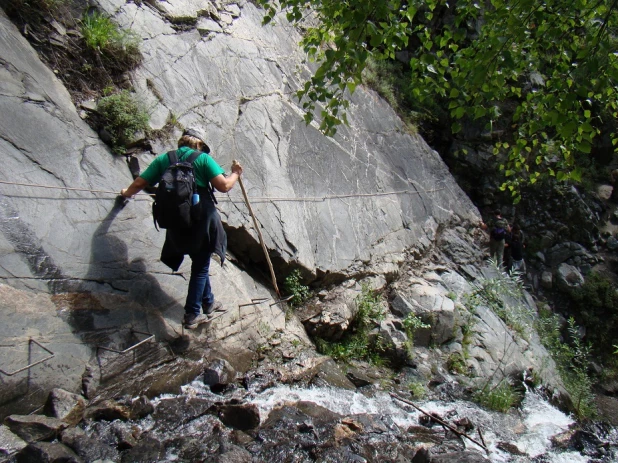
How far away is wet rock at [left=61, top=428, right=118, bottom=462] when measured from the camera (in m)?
3.71

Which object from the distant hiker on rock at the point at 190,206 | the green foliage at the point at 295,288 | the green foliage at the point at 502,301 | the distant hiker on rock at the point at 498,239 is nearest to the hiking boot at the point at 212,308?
the distant hiker on rock at the point at 190,206

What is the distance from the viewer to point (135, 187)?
5.36 meters

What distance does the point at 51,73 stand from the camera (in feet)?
20.2

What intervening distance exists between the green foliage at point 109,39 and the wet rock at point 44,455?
4939mm

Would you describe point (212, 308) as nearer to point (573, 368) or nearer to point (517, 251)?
point (573, 368)

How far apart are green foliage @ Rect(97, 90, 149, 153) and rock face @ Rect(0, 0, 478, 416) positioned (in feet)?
0.71

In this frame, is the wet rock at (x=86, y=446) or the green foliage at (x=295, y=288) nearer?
the wet rock at (x=86, y=446)

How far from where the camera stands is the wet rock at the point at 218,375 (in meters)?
5.09

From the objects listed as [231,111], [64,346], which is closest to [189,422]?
[64,346]

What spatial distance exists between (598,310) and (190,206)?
13.1 meters

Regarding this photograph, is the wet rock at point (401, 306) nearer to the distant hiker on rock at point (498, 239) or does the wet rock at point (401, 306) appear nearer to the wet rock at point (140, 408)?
the wet rock at point (140, 408)

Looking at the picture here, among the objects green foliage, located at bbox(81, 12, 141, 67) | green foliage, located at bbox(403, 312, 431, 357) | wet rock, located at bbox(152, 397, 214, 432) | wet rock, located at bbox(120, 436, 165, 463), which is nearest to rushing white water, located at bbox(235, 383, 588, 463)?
wet rock, located at bbox(152, 397, 214, 432)

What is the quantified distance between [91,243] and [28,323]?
1.08m

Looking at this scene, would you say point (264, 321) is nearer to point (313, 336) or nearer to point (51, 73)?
point (313, 336)
